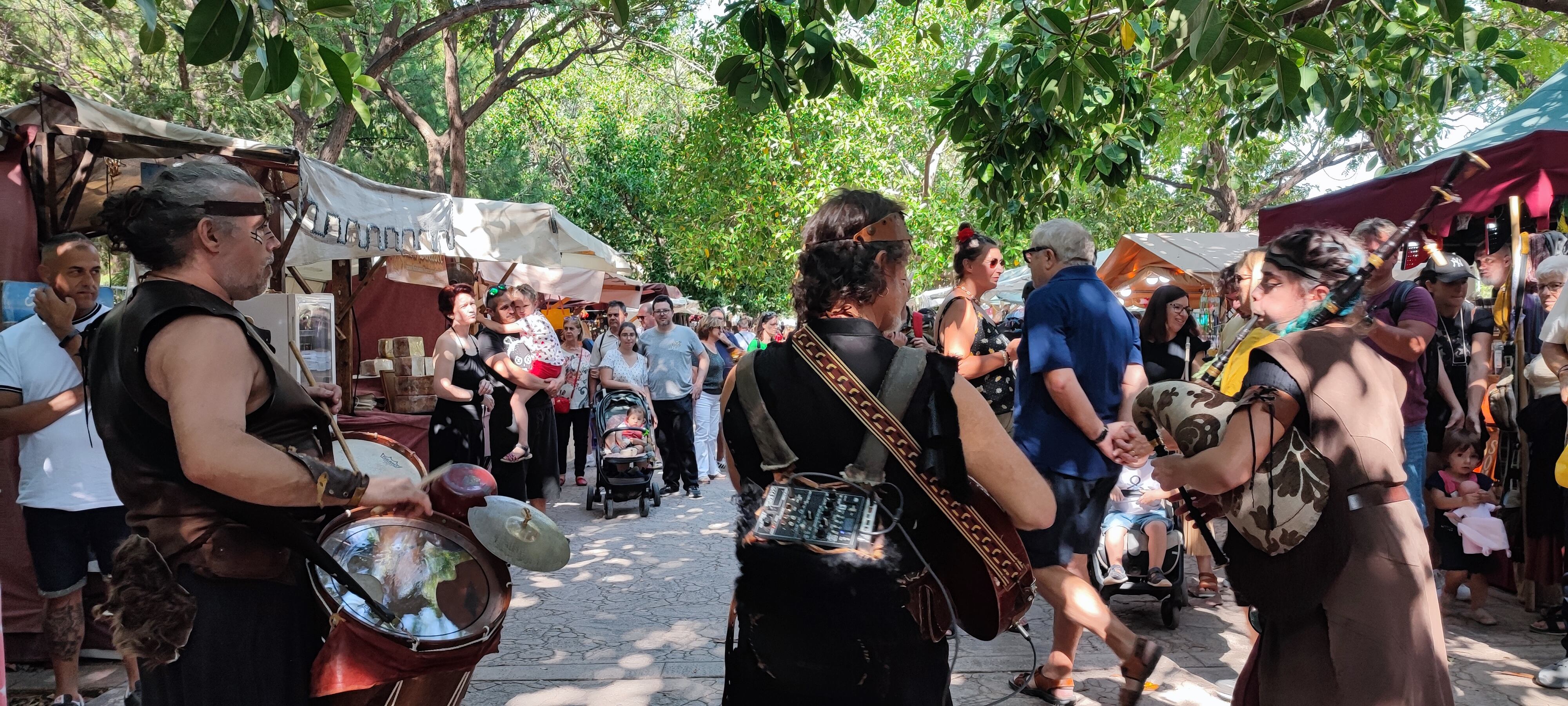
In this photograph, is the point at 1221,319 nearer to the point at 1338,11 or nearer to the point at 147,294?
the point at 1338,11

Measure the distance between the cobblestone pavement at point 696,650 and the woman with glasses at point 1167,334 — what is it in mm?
1466

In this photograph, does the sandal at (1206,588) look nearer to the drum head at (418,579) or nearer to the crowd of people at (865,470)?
the crowd of people at (865,470)

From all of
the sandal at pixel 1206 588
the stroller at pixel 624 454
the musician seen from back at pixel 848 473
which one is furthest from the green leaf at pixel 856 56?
the stroller at pixel 624 454

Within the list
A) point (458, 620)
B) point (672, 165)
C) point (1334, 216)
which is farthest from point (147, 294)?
point (672, 165)

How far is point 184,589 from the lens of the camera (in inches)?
84.7

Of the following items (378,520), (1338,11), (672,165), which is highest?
(672,165)

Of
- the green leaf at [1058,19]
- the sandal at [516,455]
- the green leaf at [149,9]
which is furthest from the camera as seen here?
the sandal at [516,455]

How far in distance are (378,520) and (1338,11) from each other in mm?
6303

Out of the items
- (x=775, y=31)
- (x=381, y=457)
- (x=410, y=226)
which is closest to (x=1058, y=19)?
(x=775, y=31)

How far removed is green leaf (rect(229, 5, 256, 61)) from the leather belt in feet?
9.81

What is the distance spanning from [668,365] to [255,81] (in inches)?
305

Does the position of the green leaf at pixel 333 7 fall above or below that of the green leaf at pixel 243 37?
above

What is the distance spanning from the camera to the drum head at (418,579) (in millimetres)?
2258

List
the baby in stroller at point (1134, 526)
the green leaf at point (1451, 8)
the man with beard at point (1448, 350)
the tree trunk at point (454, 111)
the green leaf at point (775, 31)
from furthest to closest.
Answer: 1. the tree trunk at point (454, 111)
2. the man with beard at point (1448, 350)
3. the baby in stroller at point (1134, 526)
4. the green leaf at point (775, 31)
5. the green leaf at point (1451, 8)
